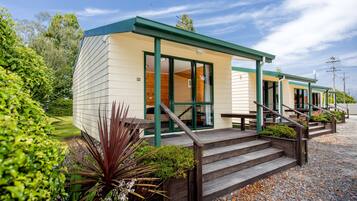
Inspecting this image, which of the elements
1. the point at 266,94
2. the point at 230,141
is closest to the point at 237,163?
the point at 230,141

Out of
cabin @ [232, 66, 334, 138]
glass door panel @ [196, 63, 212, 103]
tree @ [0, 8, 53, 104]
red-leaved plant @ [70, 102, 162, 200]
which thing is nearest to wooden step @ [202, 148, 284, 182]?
red-leaved plant @ [70, 102, 162, 200]

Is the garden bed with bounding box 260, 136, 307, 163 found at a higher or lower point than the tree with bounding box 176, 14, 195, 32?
lower

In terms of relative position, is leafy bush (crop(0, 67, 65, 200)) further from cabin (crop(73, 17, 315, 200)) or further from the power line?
the power line

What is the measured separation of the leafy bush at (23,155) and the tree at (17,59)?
1702 millimetres

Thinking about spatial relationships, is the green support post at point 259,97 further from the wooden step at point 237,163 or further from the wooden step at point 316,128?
the wooden step at point 316,128

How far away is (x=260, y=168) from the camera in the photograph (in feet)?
15.0

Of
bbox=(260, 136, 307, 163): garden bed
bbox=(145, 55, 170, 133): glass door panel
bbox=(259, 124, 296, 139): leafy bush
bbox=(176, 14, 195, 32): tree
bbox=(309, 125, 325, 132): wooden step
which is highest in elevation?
bbox=(176, 14, 195, 32): tree

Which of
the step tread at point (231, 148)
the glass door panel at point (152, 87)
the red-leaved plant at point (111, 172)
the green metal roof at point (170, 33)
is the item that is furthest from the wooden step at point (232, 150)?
the green metal roof at point (170, 33)

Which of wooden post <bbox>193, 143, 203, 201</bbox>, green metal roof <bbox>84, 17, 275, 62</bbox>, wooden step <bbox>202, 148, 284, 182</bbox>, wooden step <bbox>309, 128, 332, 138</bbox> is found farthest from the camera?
wooden step <bbox>309, 128, 332, 138</bbox>

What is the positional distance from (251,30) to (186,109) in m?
12.8

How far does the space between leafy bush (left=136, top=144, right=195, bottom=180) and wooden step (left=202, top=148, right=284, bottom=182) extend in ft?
2.87

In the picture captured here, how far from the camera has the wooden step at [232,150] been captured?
4.30 metres

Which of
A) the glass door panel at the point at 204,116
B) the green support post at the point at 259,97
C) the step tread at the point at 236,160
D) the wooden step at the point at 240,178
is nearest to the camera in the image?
the wooden step at the point at 240,178

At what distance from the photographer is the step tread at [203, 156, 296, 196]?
356 cm
